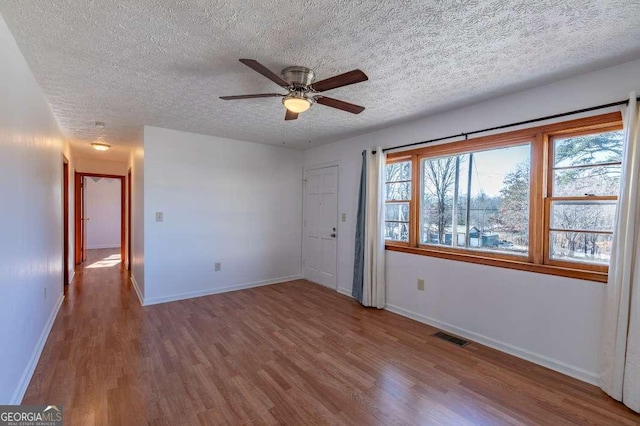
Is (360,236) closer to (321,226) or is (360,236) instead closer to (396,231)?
(396,231)

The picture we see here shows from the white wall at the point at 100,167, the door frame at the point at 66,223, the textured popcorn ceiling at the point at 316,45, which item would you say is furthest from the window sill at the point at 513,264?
the white wall at the point at 100,167

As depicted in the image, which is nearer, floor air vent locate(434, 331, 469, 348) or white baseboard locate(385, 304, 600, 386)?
white baseboard locate(385, 304, 600, 386)

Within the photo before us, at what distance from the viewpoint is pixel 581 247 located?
2.44 meters

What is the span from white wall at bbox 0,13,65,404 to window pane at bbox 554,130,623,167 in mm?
4001

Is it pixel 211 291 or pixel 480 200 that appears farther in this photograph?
pixel 211 291

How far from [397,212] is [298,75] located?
2.40 m

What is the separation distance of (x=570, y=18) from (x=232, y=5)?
1.90m

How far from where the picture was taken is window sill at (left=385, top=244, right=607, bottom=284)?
7.59 feet

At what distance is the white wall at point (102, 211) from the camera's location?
→ 8.78 m

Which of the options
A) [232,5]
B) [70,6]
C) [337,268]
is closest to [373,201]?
[337,268]

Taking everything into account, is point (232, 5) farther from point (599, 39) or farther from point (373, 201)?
point (373, 201)

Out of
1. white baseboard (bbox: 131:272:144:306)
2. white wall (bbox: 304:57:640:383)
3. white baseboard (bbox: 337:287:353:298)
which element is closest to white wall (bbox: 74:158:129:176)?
white baseboard (bbox: 131:272:144:306)

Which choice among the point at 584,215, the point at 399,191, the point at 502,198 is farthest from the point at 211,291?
the point at 584,215

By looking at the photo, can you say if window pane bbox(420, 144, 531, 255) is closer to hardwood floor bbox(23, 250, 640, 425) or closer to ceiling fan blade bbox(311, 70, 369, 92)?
hardwood floor bbox(23, 250, 640, 425)
